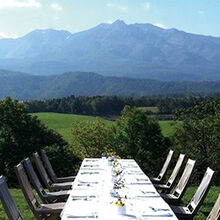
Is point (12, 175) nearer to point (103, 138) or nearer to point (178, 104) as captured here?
point (103, 138)

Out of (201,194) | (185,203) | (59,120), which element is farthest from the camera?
(59,120)

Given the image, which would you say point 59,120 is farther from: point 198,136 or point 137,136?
point 198,136

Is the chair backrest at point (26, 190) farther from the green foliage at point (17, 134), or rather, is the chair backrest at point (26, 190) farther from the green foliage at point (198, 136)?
the green foliage at point (198, 136)

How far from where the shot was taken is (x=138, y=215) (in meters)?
4.76

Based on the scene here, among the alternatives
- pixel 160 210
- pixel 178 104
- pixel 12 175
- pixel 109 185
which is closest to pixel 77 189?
pixel 109 185

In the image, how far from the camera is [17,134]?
25.6 metres

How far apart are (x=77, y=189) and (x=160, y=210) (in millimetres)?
1771

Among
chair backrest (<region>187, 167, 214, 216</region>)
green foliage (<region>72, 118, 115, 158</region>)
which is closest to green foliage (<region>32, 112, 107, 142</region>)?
green foliage (<region>72, 118, 115, 158</region>)

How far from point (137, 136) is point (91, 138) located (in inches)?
123

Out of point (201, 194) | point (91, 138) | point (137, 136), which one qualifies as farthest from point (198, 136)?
point (201, 194)

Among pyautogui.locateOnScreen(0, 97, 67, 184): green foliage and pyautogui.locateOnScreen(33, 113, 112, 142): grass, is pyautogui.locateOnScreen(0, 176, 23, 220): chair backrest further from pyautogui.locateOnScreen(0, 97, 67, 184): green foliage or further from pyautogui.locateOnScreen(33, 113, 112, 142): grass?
pyautogui.locateOnScreen(33, 113, 112, 142): grass

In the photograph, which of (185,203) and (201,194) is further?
(185,203)

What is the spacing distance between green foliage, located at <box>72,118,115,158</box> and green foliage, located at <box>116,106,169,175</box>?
1.08m

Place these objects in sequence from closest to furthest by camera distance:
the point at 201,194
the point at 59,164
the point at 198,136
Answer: the point at 201,194 → the point at 59,164 → the point at 198,136
